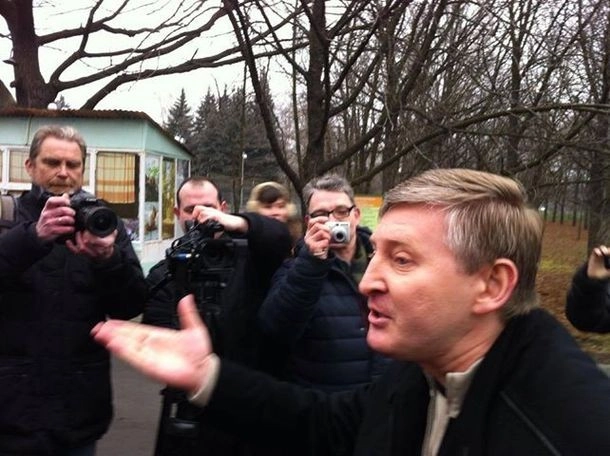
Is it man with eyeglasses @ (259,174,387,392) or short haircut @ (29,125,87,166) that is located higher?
short haircut @ (29,125,87,166)

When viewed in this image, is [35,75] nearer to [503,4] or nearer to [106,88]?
[106,88]

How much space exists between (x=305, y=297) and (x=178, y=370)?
101 centimetres

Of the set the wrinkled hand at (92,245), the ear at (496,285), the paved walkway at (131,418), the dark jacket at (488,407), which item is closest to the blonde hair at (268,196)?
the wrinkled hand at (92,245)

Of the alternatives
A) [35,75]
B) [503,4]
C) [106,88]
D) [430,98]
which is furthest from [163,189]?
[503,4]

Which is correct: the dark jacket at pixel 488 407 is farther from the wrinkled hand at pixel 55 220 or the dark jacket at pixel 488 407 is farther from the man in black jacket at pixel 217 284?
the wrinkled hand at pixel 55 220

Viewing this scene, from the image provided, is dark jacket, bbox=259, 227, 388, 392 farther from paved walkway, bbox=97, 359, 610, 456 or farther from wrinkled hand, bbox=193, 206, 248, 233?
paved walkway, bbox=97, 359, 610, 456

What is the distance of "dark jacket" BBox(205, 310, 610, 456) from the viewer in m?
1.13

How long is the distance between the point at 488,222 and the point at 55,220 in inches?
58.3

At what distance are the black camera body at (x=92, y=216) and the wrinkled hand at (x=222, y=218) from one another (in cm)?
29

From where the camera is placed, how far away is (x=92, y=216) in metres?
2.29

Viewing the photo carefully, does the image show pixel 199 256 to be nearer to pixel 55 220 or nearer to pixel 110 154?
pixel 55 220

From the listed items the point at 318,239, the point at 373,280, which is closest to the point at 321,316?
the point at 318,239

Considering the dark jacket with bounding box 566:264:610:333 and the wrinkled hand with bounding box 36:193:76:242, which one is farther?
the dark jacket with bounding box 566:264:610:333

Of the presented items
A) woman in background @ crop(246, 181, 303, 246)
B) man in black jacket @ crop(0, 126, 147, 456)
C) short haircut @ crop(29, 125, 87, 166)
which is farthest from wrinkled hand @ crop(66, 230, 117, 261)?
woman in background @ crop(246, 181, 303, 246)
